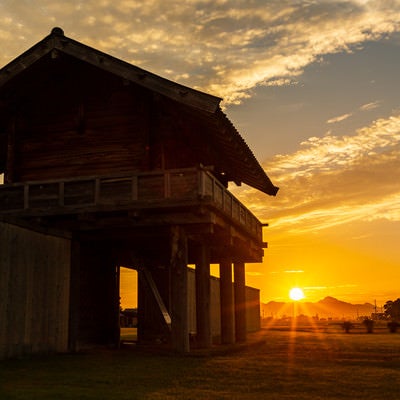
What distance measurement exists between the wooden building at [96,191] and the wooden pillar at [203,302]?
47mm

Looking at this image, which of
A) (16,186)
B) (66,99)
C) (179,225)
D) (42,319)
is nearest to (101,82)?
(66,99)

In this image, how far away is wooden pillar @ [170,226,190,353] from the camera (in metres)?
18.5

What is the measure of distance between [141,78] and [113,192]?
12.4 feet

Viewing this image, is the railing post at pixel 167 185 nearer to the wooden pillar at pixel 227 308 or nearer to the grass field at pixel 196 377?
the grass field at pixel 196 377

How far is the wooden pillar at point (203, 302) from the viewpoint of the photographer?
2112 centimetres

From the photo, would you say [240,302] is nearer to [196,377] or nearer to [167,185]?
[167,185]

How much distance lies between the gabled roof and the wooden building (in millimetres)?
37

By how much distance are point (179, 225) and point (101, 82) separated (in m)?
6.07

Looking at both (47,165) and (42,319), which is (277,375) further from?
(47,165)

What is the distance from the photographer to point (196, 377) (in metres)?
13.0

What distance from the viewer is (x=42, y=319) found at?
58.2 ft

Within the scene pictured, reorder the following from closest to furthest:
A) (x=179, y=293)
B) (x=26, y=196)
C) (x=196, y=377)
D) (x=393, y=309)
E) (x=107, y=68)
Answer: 1. (x=196, y=377)
2. (x=179, y=293)
3. (x=26, y=196)
4. (x=107, y=68)
5. (x=393, y=309)

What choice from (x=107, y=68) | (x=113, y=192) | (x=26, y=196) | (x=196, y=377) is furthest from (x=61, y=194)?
(x=196, y=377)

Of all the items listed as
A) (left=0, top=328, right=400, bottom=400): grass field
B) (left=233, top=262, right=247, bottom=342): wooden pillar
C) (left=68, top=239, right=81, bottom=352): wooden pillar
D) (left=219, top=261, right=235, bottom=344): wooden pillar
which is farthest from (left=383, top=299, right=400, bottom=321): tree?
(left=0, top=328, right=400, bottom=400): grass field
